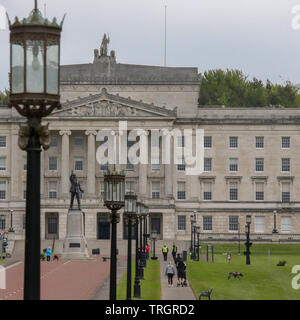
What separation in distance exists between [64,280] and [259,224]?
259 ft

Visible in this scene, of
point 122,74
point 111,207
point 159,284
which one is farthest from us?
point 122,74

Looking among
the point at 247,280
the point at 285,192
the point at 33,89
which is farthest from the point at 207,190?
the point at 33,89

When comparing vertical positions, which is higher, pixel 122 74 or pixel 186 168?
pixel 122 74

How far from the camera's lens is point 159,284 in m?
63.6

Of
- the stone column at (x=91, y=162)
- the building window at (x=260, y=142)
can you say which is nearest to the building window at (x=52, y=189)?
the stone column at (x=91, y=162)

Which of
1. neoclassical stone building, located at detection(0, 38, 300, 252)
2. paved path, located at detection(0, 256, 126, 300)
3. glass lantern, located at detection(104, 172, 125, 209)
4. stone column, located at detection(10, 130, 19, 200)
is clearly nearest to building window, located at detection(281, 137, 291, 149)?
neoclassical stone building, located at detection(0, 38, 300, 252)

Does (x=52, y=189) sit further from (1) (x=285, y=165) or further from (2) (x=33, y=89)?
(2) (x=33, y=89)

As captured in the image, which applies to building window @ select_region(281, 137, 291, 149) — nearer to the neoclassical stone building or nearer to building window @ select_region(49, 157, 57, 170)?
the neoclassical stone building

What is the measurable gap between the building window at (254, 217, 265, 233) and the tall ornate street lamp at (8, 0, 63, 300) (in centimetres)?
12661

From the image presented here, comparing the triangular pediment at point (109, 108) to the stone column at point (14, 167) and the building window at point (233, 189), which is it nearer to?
the stone column at point (14, 167)

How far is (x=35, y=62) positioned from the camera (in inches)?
596

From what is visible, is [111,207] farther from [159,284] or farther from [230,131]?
[230,131]
